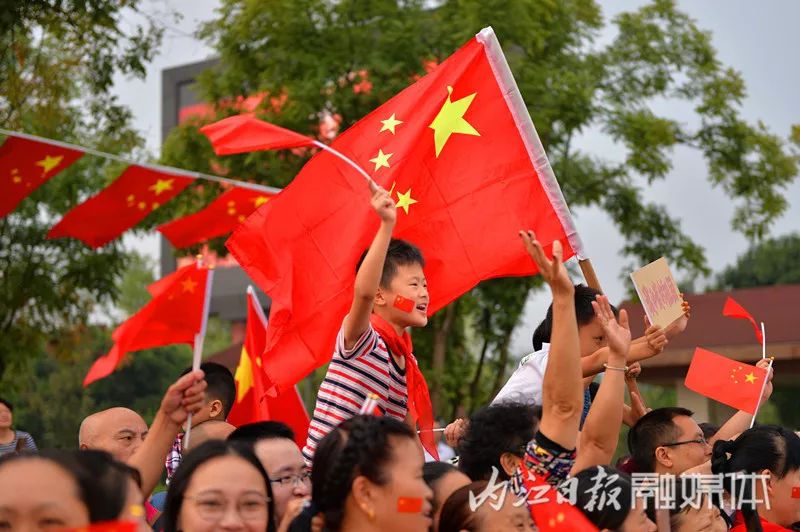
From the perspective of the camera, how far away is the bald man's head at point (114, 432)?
537cm

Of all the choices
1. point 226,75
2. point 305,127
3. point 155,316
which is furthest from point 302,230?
point 226,75

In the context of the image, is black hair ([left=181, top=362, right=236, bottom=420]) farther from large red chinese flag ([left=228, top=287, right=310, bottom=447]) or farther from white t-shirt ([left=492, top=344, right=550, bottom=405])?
white t-shirt ([left=492, top=344, right=550, bottom=405])

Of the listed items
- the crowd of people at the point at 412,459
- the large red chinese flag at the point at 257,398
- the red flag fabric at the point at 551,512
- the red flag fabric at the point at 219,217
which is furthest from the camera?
the red flag fabric at the point at 219,217

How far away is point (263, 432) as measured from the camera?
480 centimetres

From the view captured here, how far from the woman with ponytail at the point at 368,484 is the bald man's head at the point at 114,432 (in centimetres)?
187

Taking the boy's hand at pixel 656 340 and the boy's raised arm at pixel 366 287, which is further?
the boy's hand at pixel 656 340

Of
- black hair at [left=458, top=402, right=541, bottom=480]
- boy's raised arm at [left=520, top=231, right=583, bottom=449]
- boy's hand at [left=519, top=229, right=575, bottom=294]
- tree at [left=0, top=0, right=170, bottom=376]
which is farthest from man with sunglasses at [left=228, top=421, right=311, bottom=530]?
tree at [left=0, top=0, right=170, bottom=376]

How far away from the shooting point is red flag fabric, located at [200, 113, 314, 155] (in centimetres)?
645

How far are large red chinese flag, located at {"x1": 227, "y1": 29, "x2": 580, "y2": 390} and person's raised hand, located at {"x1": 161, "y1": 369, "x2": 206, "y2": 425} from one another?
1.98 metres

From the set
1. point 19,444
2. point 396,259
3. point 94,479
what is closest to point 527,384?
point 396,259

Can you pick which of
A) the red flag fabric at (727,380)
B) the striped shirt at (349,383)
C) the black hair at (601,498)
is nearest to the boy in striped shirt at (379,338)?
the striped shirt at (349,383)

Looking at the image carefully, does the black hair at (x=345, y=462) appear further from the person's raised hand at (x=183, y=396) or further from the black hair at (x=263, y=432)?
the black hair at (x=263, y=432)

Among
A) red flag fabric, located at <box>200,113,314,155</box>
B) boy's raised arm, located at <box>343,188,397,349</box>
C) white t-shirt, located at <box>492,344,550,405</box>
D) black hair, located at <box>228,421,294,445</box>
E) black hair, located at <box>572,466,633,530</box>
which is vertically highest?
red flag fabric, located at <box>200,113,314,155</box>

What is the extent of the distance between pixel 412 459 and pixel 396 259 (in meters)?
1.66
